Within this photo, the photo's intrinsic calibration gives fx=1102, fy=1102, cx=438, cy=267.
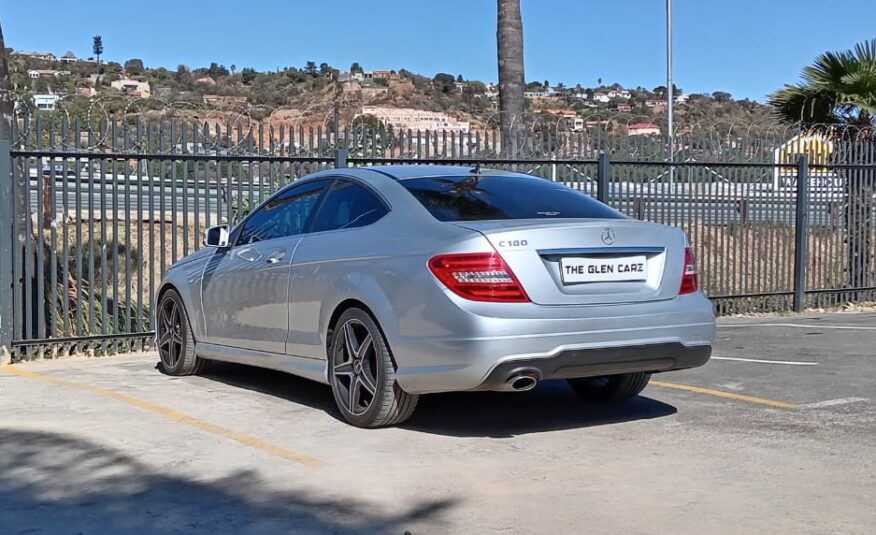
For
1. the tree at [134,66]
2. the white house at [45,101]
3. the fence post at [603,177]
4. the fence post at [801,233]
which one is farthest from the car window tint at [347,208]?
the tree at [134,66]

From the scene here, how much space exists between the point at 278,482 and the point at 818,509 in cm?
255

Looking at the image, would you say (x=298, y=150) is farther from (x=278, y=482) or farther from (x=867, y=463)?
(x=867, y=463)

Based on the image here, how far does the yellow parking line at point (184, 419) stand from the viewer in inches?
236

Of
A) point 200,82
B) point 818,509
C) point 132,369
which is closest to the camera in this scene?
point 818,509

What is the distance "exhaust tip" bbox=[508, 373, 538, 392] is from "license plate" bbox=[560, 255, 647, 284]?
1.82ft

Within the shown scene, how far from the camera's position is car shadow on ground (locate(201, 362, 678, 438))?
679cm

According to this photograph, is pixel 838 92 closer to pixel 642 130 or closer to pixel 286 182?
pixel 642 130

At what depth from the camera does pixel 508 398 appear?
307 inches

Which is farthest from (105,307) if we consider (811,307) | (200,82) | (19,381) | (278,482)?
(200,82)

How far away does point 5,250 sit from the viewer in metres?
9.36

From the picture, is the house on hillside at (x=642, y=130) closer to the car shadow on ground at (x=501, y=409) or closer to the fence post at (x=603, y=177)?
the fence post at (x=603, y=177)

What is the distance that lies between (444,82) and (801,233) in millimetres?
30581

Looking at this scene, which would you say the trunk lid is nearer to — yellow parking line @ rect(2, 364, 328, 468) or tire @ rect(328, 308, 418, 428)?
tire @ rect(328, 308, 418, 428)

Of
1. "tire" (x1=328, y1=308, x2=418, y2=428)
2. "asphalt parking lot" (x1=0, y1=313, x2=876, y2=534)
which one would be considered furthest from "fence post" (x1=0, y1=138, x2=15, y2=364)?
"tire" (x1=328, y1=308, x2=418, y2=428)
